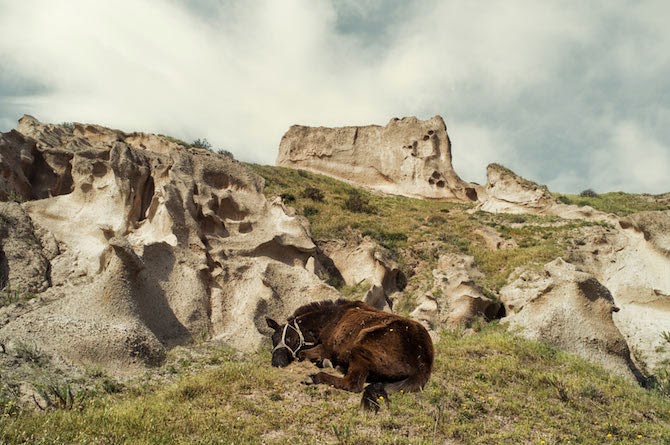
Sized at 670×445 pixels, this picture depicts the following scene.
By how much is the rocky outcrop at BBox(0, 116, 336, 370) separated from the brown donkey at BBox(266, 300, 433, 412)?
2.48 meters

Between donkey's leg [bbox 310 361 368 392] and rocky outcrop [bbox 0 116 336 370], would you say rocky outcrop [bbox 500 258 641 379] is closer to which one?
rocky outcrop [bbox 0 116 336 370]

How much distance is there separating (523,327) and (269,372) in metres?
6.07

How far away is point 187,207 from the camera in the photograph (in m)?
13.1

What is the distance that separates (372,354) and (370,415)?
1.11 meters

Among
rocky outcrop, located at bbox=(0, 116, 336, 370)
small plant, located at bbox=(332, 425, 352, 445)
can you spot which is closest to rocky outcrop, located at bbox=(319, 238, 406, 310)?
rocky outcrop, located at bbox=(0, 116, 336, 370)

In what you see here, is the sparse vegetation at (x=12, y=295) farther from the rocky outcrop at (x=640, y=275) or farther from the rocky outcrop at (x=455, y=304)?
the rocky outcrop at (x=640, y=275)

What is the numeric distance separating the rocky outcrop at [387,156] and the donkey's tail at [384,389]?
3676 centimetres

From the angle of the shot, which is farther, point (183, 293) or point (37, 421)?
point (183, 293)

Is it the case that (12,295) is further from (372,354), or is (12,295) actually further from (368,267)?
(368,267)

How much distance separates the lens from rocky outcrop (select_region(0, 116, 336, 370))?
29.1ft

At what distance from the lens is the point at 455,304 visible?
40.5ft

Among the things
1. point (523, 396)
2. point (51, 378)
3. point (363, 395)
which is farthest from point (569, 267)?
point (51, 378)

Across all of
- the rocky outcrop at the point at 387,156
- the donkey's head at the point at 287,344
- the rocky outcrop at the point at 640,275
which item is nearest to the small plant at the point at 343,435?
the donkey's head at the point at 287,344

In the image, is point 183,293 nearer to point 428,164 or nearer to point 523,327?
point 523,327
